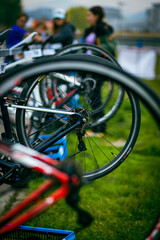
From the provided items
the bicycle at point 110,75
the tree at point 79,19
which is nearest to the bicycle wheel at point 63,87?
the bicycle at point 110,75

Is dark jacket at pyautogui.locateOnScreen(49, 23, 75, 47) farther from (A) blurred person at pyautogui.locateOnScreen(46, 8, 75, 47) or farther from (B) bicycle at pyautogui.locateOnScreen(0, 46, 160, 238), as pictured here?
(B) bicycle at pyautogui.locateOnScreen(0, 46, 160, 238)

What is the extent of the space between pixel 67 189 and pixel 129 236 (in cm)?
118

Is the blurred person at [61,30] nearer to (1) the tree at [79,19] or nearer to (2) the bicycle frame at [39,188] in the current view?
(2) the bicycle frame at [39,188]

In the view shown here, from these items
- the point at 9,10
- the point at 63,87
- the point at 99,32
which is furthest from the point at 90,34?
the point at 9,10

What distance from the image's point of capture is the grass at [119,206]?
204 cm

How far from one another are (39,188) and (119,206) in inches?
60.9

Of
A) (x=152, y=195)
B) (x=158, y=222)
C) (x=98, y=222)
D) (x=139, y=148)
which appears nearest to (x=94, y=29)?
(x=139, y=148)

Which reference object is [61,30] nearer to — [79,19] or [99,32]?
[99,32]

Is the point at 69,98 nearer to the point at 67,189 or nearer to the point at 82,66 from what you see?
the point at 82,66

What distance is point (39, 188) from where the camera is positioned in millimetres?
1070

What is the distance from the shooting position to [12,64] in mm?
2309

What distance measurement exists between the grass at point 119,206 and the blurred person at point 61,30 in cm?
233

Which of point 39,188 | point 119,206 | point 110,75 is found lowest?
point 119,206

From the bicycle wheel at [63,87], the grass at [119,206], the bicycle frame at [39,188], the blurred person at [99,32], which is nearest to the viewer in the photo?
the bicycle frame at [39,188]
